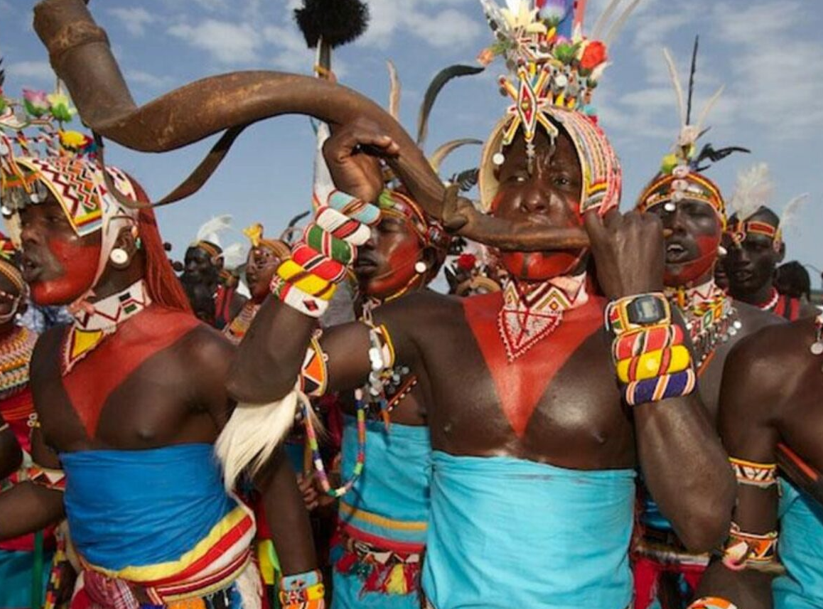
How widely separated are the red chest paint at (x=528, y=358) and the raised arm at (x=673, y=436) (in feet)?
1.23

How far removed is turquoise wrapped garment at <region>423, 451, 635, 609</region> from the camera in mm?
2316

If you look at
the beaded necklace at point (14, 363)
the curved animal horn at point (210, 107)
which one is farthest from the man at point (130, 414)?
the beaded necklace at point (14, 363)

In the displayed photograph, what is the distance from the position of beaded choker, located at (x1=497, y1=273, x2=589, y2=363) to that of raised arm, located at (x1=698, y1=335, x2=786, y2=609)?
0.56m

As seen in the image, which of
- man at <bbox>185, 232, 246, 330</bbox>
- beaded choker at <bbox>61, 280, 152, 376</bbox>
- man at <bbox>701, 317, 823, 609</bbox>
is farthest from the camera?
man at <bbox>185, 232, 246, 330</bbox>

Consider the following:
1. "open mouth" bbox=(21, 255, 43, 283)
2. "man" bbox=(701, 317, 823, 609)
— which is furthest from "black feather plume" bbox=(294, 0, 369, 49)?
"man" bbox=(701, 317, 823, 609)

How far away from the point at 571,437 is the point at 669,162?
272 cm

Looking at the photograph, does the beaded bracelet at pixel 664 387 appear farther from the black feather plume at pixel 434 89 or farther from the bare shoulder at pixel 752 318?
the bare shoulder at pixel 752 318

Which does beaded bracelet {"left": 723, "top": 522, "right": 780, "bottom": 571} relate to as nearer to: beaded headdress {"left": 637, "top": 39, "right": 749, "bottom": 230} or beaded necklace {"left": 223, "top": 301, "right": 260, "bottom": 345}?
beaded headdress {"left": 637, "top": 39, "right": 749, "bottom": 230}

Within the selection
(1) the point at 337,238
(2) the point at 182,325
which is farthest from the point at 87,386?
(1) the point at 337,238

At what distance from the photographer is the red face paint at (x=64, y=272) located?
2.86 meters

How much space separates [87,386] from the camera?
295 cm

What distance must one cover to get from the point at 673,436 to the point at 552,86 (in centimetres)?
130

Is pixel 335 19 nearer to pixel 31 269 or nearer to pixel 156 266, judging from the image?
pixel 156 266

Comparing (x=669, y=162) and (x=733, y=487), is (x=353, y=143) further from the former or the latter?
(x=669, y=162)
